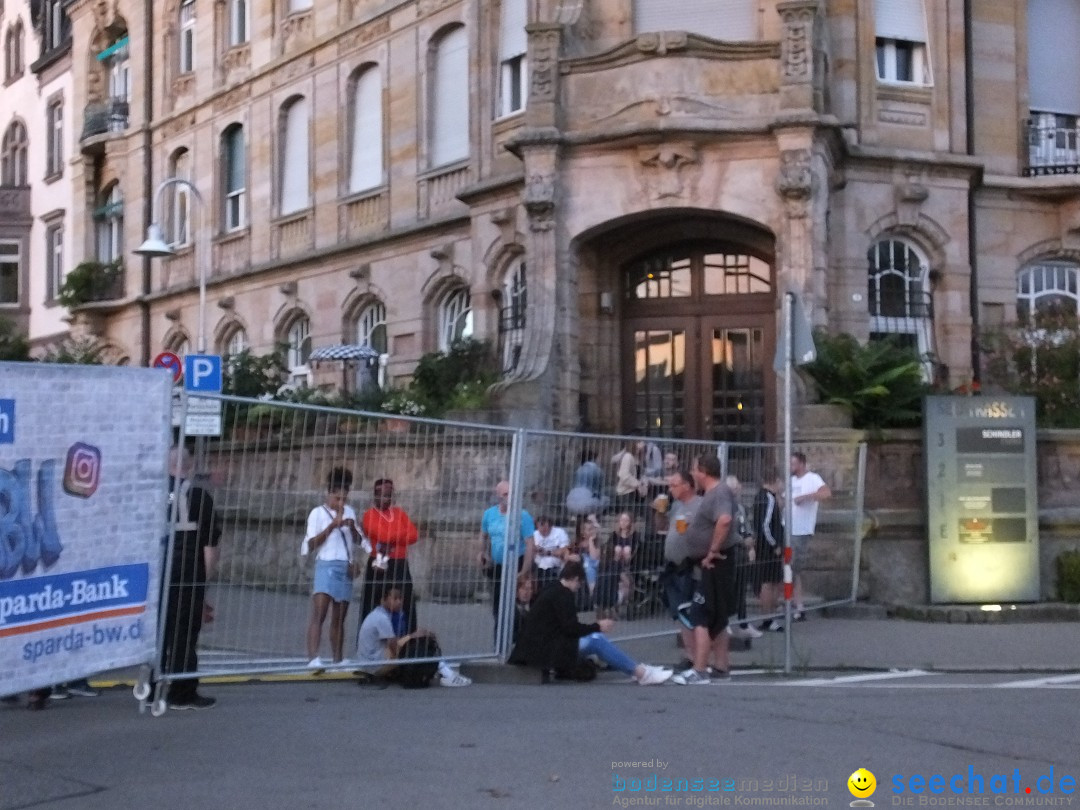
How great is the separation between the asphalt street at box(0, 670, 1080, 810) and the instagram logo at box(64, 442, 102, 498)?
142cm

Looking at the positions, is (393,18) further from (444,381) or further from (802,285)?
(802,285)

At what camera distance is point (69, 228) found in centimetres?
4116

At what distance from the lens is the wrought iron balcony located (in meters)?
38.2

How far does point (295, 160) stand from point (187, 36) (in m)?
6.15

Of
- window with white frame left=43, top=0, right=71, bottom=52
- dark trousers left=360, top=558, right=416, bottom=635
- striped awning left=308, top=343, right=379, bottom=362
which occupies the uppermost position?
window with white frame left=43, top=0, right=71, bottom=52

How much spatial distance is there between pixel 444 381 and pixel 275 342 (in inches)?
321

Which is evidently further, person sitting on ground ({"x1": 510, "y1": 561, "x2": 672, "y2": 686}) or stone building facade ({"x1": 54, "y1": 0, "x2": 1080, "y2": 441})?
stone building facade ({"x1": 54, "y1": 0, "x2": 1080, "y2": 441})

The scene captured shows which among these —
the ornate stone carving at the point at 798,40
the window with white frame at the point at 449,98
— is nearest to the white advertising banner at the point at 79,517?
the ornate stone carving at the point at 798,40

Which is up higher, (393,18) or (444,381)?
(393,18)

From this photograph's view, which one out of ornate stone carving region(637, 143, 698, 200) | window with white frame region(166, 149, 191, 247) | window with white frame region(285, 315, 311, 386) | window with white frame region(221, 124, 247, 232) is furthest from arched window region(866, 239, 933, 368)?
window with white frame region(166, 149, 191, 247)

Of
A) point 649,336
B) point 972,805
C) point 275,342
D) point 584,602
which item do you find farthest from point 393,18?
point 972,805

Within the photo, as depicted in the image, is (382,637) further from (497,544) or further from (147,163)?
(147,163)

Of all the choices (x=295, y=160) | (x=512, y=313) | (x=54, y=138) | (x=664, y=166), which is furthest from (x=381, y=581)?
(x=54, y=138)

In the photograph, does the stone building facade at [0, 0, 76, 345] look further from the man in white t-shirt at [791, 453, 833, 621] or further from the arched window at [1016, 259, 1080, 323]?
the man in white t-shirt at [791, 453, 833, 621]
